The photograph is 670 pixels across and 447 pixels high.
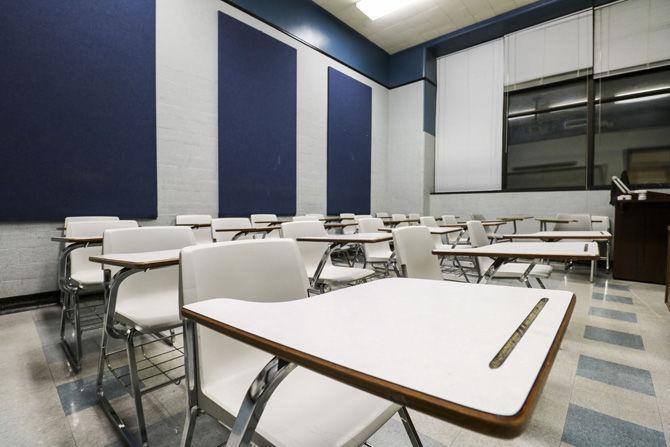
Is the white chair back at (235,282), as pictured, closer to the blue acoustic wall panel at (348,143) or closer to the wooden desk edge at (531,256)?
the wooden desk edge at (531,256)

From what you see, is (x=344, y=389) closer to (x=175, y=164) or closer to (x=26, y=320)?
(x=26, y=320)

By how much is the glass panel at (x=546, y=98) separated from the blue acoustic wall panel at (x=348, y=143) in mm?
2915

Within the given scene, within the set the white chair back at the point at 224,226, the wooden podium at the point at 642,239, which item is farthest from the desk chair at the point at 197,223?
the wooden podium at the point at 642,239

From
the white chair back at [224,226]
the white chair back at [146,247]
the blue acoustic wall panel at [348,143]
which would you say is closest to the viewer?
the white chair back at [146,247]

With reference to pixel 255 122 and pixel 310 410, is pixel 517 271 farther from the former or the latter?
pixel 255 122

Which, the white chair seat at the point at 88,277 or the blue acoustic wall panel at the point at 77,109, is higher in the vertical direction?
the blue acoustic wall panel at the point at 77,109

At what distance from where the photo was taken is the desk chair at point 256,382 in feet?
2.28

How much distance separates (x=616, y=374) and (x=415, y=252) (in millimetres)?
1252

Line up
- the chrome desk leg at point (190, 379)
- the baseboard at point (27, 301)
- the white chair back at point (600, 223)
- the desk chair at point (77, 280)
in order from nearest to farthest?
the chrome desk leg at point (190, 379), the desk chair at point (77, 280), the baseboard at point (27, 301), the white chair back at point (600, 223)

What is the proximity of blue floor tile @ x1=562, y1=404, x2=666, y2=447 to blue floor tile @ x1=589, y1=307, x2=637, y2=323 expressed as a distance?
5.54 ft

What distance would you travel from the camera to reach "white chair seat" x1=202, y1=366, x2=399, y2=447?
688mm

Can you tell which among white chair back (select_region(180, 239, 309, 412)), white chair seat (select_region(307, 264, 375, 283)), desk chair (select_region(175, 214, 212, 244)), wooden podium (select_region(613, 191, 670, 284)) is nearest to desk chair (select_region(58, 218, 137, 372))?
desk chair (select_region(175, 214, 212, 244))

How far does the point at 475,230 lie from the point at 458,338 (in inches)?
90.3

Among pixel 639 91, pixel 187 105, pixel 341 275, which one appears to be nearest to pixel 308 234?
pixel 341 275
